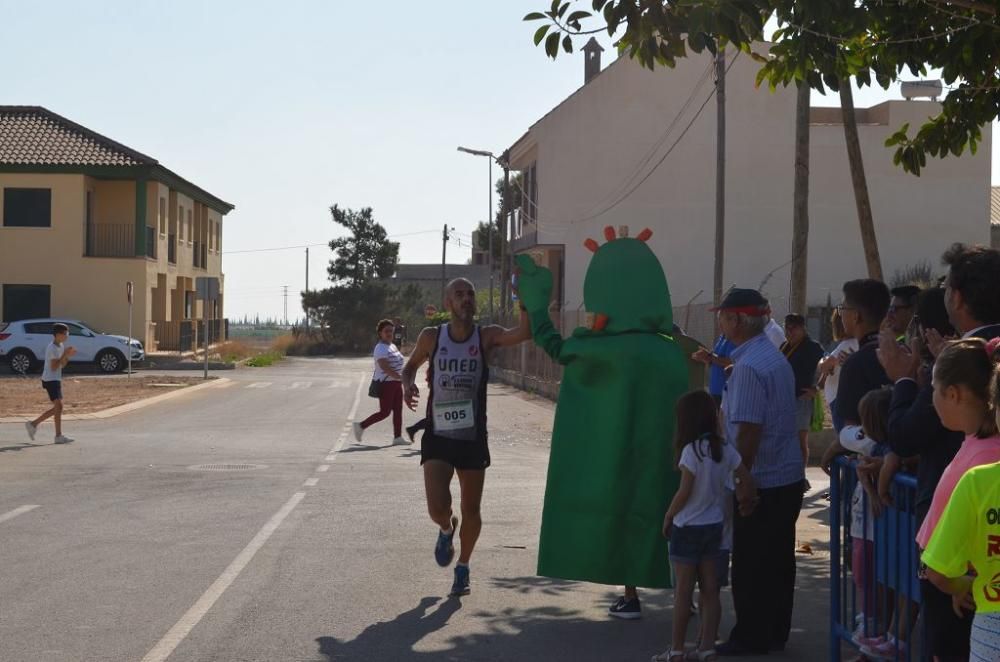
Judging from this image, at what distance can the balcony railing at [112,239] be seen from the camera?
48.4 meters

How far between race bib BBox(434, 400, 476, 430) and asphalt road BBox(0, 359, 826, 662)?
3.35ft

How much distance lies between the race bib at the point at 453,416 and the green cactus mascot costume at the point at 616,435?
0.77 metres

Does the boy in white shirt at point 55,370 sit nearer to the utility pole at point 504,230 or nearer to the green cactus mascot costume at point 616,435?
the green cactus mascot costume at point 616,435

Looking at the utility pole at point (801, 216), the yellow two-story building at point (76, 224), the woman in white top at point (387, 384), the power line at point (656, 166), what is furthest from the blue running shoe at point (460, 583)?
the yellow two-story building at point (76, 224)

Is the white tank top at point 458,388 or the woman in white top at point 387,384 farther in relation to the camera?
the woman in white top at point 387,384

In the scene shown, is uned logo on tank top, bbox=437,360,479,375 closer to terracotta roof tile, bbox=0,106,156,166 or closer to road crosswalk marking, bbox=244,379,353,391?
road crosswalk marking, bbox=244,379,353,391

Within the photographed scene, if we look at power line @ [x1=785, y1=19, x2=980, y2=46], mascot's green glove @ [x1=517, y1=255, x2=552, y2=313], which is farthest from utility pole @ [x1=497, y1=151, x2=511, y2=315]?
mascot's green glove @ [x1=517, y1=255, x2=552, y2=313]

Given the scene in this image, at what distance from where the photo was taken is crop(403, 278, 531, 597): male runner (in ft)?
27.0

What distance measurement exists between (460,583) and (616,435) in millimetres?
1476

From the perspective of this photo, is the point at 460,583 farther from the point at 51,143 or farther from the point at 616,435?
the point at 51,143

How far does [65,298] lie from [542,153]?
17.3 metres

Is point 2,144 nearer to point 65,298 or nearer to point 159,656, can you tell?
point 65,298

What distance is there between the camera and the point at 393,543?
10031 millimetres

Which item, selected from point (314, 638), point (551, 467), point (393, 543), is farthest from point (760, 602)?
point (393, 543)
